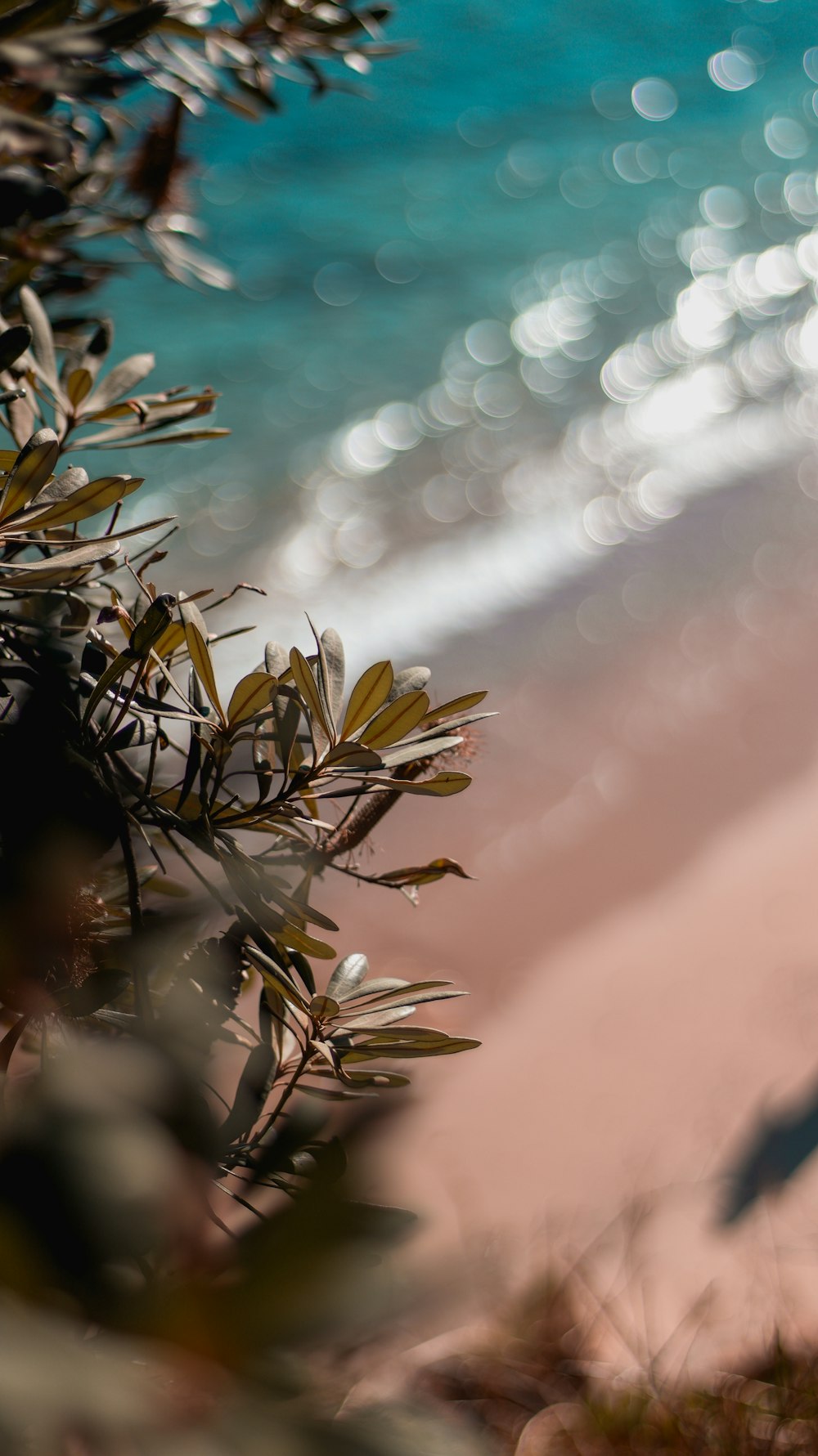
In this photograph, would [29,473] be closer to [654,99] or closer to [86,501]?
[86,501]

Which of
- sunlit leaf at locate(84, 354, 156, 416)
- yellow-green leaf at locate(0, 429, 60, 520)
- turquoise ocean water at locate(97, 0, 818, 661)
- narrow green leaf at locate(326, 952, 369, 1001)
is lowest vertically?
turquoise ocean water at locate(97, 0, 818, 661)

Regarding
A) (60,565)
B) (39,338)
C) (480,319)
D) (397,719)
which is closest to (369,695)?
(397,719)

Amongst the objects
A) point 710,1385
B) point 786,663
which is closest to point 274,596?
point 786,663

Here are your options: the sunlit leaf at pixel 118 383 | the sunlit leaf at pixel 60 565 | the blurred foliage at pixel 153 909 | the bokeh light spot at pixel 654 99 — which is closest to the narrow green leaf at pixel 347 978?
the blurred foliage at pixel 153 909

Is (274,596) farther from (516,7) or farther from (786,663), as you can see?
(516,7)

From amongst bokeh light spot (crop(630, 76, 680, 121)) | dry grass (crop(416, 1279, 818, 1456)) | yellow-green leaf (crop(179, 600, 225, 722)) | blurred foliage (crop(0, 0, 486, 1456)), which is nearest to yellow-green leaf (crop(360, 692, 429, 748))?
blurred foliage (crop(0, 0, 486, 1456))

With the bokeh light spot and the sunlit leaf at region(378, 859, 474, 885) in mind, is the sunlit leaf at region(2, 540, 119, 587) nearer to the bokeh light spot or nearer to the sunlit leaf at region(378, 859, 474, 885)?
the sunlit leaf at region(378, 859, 474, 885)

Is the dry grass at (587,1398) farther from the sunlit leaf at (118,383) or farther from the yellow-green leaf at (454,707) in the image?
the sunlit leaf at (118,383)
